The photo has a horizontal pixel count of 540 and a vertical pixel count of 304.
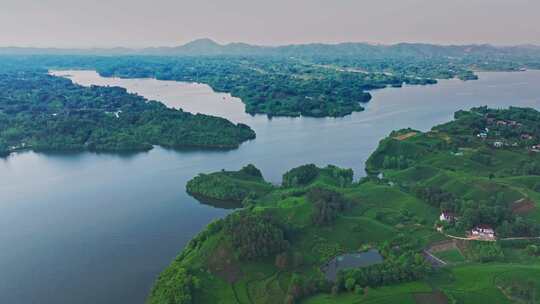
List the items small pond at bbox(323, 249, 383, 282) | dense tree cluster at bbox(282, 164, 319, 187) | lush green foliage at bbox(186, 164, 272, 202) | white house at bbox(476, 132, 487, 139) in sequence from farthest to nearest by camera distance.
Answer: white house at bbox(476, 132, 487, 139), dense tree cluster at bbox(282, 164, 319, 187), lush green foliage at bbox(186, 164, 272, 202), small pond at bbox(323, 249, 383, 282)

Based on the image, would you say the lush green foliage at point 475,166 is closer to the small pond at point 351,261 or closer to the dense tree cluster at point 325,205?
the small pond at point 351,261

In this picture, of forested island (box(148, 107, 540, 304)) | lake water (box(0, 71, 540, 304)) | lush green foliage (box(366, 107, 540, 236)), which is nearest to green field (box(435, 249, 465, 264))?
forested island (box(148, 107, 540, 304))

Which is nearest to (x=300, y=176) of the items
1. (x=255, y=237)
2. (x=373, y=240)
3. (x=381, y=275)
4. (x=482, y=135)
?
(x=373, y=240)

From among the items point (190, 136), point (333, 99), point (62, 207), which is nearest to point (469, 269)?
point (62, 207)

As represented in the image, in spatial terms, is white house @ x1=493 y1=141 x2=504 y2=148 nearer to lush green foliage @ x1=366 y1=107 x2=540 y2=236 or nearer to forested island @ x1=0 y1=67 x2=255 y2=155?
lush green foliage @ x1=366 y1=107 x2=540 y2=236

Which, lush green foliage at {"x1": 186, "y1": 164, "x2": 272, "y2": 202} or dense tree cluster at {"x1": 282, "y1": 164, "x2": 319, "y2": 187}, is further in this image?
dense tree cluster at {"x1": 282, "y1": 164, "x2": 319, "y2": 187}

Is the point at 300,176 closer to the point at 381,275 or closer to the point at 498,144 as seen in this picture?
the point at 381,275

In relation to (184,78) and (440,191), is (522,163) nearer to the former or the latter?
(440,191)
